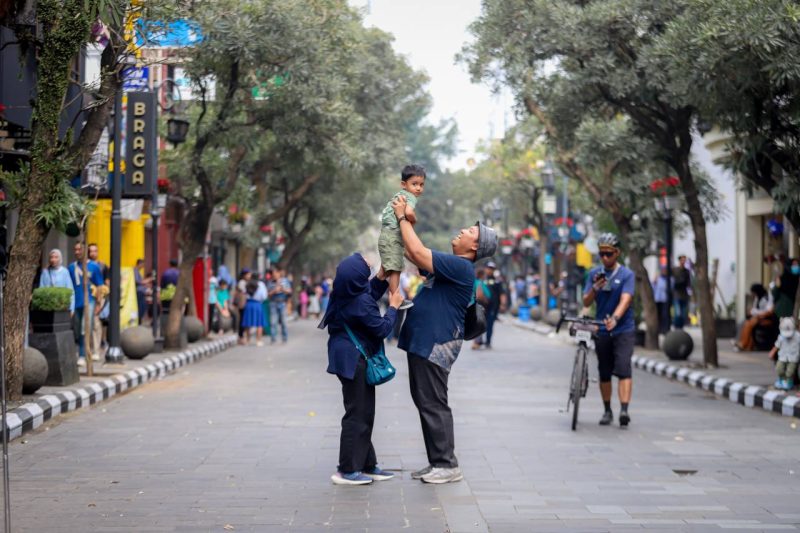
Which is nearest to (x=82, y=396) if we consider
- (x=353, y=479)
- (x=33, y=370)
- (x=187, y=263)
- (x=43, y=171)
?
(x=33, y=370)

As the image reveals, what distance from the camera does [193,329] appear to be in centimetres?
2628

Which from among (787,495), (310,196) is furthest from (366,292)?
(310,196)

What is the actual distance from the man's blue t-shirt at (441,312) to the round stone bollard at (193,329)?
58.9ft

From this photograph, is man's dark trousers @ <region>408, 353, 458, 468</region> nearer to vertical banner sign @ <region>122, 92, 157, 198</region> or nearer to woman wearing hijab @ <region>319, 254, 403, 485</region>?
woman wearing hijab @ <region>319, 254, 403, 485</region>

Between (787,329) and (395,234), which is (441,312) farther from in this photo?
(787,329)

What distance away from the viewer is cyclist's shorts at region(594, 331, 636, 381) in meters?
12.4

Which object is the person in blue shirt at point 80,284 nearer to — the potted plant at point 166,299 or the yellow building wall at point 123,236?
the potted plant at point 166,299

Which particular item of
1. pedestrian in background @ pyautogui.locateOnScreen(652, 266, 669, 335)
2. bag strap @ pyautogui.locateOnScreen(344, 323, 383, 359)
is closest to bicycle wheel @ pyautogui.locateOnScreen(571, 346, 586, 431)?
bag strap @ pyautogui.locateOnScreen(344, 323, 383, 359)

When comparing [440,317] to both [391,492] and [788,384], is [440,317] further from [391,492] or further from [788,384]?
[788,384]

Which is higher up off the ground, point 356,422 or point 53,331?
point 53,331

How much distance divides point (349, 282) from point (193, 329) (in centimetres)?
1816

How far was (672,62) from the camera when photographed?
1567cm

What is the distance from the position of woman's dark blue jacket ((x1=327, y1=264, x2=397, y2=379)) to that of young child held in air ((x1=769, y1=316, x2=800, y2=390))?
7.98 metres

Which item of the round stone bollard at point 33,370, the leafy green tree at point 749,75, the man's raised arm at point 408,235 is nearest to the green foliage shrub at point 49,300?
the round stone bollard at point 33,370
